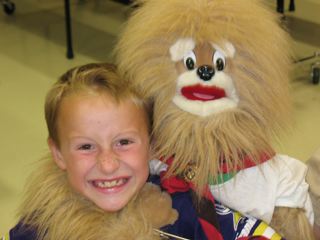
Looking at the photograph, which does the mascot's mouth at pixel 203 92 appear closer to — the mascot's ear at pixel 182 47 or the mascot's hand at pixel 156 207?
the mascot's ear at pixel 182 47

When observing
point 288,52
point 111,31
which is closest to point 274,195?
point 288,52

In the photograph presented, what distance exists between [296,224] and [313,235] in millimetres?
66

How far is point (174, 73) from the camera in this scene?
2.58 feet

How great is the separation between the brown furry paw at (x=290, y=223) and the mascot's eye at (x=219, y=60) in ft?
0.81

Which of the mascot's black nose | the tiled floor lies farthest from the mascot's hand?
the tiled floor

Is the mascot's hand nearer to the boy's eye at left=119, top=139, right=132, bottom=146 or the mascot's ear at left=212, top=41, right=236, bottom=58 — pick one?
the boy's eye at left=119, top=139, right=132, bottom=146

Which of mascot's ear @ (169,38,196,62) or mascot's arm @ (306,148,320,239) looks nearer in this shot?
mascot's ear @ (169,38,196,62)

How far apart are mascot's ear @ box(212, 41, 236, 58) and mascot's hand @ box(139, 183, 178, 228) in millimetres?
261

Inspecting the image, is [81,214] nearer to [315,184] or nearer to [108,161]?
[108,161]

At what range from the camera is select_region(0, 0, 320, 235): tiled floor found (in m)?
1.91

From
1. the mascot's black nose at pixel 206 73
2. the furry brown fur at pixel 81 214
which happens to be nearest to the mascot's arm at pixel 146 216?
the furry brown fur at pixel 81 214

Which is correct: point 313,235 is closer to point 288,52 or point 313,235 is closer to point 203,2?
point 288,52

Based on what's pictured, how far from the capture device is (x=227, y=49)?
0.76m

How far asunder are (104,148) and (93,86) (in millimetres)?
97
